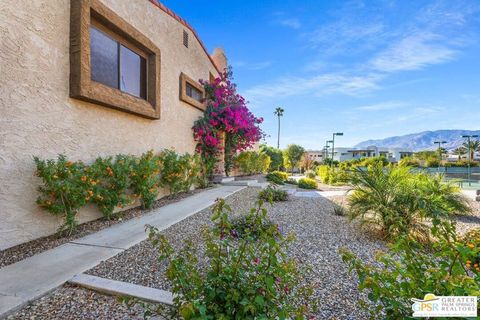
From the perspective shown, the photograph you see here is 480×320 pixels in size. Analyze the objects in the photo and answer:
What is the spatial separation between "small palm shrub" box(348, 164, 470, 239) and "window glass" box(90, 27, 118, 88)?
5.30 metres

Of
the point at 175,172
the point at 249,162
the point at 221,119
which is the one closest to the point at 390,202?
the point at 175,172

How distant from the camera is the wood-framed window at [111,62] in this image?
4.02 m

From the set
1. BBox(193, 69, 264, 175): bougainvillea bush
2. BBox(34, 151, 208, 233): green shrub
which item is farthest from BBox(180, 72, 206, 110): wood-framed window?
BBox(34, 151, 208, 233): green shrub

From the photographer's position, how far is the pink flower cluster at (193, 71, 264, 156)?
31.3ft

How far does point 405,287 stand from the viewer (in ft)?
4.28

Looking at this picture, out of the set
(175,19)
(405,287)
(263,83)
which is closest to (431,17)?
(175,19)

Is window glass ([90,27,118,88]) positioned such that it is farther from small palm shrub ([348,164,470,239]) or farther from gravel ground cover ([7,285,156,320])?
small palm shrub ([348,164,470,239])

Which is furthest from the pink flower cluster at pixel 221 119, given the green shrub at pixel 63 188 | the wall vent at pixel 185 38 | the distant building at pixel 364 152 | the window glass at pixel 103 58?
the distant building at pixel 364 152

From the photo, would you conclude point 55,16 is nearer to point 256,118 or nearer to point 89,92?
point 89,92

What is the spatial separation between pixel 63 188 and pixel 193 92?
6676mm

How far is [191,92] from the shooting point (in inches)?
363

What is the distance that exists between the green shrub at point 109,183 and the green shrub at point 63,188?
36cm

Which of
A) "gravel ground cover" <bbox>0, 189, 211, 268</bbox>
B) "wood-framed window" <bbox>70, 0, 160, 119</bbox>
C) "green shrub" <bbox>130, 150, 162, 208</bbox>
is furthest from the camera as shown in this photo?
"green shrub" <bbox>130, 150, 162, 208</bbox>

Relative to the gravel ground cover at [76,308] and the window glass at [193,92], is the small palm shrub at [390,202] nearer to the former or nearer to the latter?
the gravel ground cover at [76,308]
